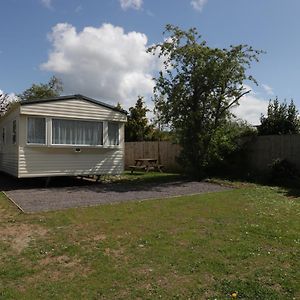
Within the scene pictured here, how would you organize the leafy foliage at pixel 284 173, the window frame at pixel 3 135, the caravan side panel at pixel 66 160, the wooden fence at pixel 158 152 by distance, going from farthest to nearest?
the wooden fence at pixel 158 152 → the window frame at pixel 3 135 → the leafy foliage at pixel 284 173 → the caravan side panel at pixel 66 160

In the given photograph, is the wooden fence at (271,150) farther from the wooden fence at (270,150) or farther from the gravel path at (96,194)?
the gravel path at (96,194)

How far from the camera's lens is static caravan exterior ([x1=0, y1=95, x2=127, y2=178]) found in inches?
525

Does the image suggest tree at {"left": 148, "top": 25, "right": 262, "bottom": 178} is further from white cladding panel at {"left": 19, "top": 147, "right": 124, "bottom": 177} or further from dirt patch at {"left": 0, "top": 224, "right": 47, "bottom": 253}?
dirt patch at {"left": 0, "top": 224, "right": 47, "bottom": 253}

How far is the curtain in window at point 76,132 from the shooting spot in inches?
542

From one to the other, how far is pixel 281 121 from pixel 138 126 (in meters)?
16.0

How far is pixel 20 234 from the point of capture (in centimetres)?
699

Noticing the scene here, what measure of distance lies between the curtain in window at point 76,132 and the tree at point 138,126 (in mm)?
16669

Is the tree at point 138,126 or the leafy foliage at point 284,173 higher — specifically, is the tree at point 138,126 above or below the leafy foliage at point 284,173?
above

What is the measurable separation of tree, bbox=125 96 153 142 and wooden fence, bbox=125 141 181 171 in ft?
22.9

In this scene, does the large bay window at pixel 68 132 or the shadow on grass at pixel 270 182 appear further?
the large bay window at pixel 68 132

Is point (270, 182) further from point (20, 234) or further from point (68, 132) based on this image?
point (20, 234)

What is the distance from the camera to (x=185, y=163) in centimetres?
1672

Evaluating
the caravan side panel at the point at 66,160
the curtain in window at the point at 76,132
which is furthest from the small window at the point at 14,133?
the curtain in window at the point at 76,132

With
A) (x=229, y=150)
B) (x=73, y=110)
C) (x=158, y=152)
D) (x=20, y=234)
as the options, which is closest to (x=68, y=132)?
(x=73, y=110)
